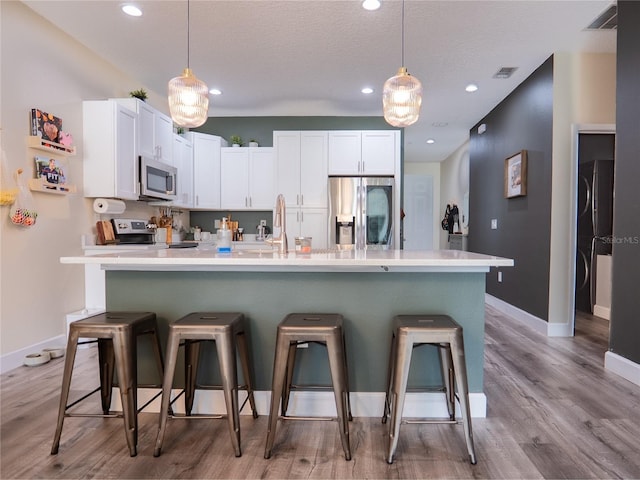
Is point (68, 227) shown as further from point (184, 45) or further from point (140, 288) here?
point (184, 45)

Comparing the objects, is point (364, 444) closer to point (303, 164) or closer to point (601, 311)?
point (303, 164)

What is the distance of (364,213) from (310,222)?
0.73 m

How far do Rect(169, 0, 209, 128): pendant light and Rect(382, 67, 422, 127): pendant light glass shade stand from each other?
4.00 feet

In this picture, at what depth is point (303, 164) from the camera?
4.93 metres

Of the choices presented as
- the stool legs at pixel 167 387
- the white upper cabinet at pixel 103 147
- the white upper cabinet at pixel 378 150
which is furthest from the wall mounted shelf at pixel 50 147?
the white upper cabinet at pixel 378 150

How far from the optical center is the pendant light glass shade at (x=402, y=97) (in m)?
2.41

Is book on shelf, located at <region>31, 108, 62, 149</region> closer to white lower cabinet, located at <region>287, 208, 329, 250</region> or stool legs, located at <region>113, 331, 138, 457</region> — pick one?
stool legs, located at <region>113, 331, 138, 457</region>

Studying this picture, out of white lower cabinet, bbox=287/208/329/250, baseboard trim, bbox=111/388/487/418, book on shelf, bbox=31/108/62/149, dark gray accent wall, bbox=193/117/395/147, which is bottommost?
baseboard trim, bbox=111/388/487/418

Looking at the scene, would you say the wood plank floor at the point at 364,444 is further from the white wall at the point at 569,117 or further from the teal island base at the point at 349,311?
the white wall at the point at 569,117

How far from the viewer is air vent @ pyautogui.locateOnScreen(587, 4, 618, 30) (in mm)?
2837

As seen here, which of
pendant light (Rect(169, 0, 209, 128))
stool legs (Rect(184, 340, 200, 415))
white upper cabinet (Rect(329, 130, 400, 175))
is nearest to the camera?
stool legs (Rect(184, 340, 200, 415))

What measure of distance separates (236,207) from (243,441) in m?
3.73

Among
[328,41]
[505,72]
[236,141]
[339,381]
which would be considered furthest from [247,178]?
[339,381]
